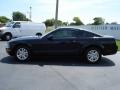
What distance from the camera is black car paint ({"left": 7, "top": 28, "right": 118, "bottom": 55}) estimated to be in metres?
11.4

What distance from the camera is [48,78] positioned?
841 cm

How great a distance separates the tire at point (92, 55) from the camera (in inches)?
454

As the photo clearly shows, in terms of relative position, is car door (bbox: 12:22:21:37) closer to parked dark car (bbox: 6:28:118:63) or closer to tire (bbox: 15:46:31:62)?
parked dark car (bbox: 6:28:118:63)

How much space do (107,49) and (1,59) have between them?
4363 mm

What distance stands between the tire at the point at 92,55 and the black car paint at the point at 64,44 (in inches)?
5.7

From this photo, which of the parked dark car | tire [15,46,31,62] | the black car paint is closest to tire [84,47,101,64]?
the parked dark car

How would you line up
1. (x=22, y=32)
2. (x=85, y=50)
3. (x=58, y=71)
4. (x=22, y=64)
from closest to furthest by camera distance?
(x=58, y=71) → (x=22, y=64) → (x=85, y=50) → (x=22, y=32)

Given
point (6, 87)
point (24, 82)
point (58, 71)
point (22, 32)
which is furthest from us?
point (22, 32)

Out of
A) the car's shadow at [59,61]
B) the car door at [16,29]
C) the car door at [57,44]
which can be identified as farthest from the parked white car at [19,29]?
the car door at [57,44]

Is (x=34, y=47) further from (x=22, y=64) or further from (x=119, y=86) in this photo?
(x=119, y=86)

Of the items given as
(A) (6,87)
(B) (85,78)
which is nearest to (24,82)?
(A) (6,87)

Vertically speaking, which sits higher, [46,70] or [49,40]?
[49,40]

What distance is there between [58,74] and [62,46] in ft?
8.33

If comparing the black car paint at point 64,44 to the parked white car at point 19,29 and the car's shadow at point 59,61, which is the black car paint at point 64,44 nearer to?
the car's shadow at point 59,61
